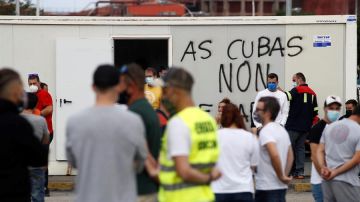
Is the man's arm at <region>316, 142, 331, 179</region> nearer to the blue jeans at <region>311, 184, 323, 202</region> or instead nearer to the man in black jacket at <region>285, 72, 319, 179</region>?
the blue jeans at <region>311, 184, 323, 202</region>

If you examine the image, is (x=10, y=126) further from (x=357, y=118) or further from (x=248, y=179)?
(x=357, y=118)

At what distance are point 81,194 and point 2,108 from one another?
90cm

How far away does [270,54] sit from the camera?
1792cm

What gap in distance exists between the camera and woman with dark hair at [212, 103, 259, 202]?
355 inches

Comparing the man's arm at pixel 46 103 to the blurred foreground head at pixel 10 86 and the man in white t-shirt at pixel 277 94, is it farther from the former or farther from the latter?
the blurred foreground head at pixel 10 86

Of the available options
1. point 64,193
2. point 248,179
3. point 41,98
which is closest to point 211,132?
point 248,179

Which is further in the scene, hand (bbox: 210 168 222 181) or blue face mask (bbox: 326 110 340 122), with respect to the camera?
blue face mask (bbox: 326 110 340 122)

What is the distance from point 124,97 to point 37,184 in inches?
185

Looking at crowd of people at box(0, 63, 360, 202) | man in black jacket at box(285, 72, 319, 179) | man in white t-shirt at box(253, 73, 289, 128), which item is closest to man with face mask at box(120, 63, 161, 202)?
crowd of people at box(0, 63, 360, 202)

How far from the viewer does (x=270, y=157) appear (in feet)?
30.7

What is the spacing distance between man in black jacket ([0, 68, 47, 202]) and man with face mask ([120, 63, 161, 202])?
86 cm

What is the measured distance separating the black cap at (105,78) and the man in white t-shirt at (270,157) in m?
2.86

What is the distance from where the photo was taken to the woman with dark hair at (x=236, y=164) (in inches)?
355

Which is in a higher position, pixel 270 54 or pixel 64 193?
pixel 270 54
